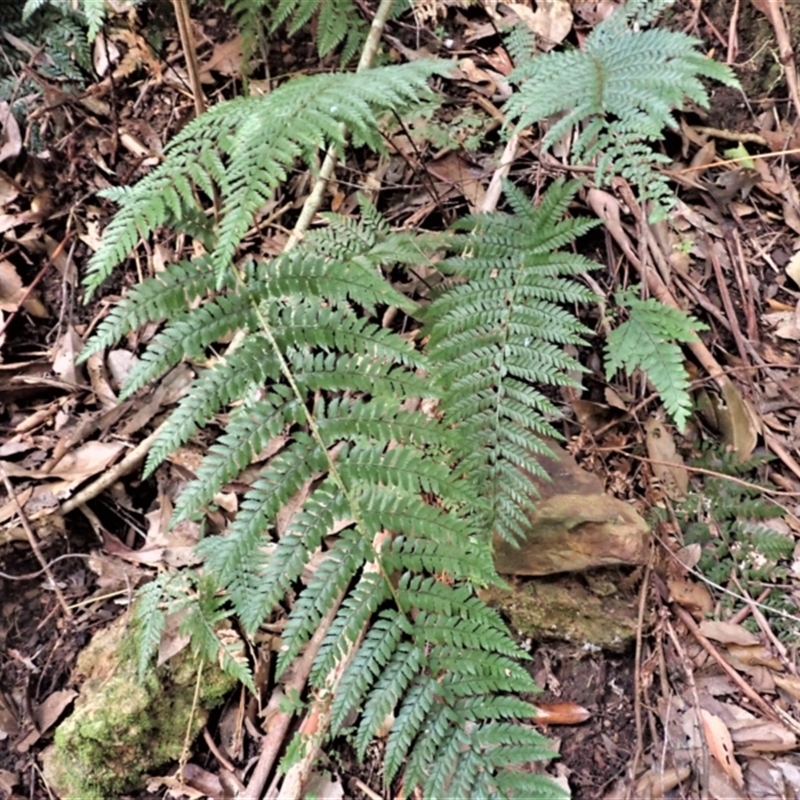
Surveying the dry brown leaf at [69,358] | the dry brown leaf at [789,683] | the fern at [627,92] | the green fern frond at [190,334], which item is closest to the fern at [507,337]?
the fern at [627,92]

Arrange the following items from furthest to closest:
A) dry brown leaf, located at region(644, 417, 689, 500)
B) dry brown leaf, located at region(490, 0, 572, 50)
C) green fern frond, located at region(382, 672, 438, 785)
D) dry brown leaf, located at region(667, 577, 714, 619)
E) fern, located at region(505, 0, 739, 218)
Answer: dry brown leaf, located at region(490, 0, 572, 50), dry brown leaf, located at region(644, 417, 689, 500), dry brown leaf, located at region(667, 577, 714, 619), fern, located at region(505, 0, 739, 218), green fern frond, located at region(382, 672, 438, 785)

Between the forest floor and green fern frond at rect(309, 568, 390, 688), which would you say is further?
the forest floor

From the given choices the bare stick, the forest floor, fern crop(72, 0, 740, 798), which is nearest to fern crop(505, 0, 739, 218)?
fern crop(72, 0, 740, 798)

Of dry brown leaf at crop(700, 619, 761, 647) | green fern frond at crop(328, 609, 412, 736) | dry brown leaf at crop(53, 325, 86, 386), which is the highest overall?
dry brown leaf at crop(53, 325, 86, 386)

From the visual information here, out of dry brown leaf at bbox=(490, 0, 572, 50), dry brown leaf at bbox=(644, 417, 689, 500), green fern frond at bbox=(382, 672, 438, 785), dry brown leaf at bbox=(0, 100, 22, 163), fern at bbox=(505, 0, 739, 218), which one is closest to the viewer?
green fern frond at bbox=(382, 672, 438, 785)

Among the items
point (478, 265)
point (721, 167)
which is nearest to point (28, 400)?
point (478, 265)

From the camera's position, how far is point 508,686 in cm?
162

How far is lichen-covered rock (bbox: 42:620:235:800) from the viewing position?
224 centimetres

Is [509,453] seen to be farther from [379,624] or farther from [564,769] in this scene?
[564,769]

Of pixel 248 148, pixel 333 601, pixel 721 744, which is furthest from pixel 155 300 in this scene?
pixel 721 744

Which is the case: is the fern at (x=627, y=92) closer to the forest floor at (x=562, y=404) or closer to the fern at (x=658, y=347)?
the fern at (x=658, y=347)

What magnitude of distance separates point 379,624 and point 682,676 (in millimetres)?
1146

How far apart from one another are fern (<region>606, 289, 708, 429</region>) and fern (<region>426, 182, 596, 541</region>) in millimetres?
190

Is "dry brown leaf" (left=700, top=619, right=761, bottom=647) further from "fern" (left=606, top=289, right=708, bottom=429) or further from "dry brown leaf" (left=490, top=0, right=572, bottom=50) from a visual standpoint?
"dry brown leaf" (left=490, top=0, right=572, bottom=50)
